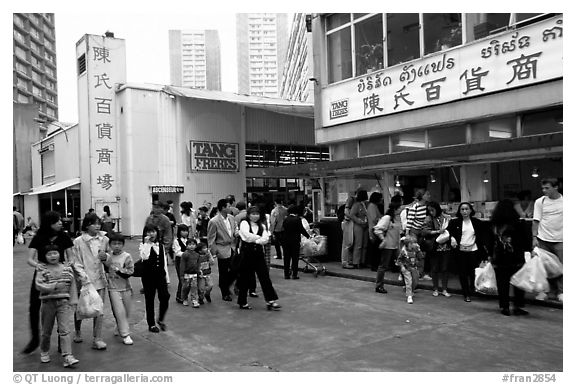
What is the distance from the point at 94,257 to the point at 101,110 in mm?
17080

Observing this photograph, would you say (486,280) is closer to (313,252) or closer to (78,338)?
(313,252)

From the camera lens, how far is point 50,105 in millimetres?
76375

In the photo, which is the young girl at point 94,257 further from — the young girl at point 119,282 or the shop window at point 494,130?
the shop window at point 494,130

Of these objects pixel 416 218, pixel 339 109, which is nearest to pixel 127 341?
pixel 416 218

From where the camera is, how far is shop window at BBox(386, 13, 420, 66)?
37.6ft

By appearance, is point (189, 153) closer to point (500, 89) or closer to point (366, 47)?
point (366, 47)

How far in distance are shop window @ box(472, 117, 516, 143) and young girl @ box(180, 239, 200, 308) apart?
6512mm

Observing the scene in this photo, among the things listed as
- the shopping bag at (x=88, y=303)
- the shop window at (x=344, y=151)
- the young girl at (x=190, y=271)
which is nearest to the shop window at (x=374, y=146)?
the shop window at (x=344, y=151)

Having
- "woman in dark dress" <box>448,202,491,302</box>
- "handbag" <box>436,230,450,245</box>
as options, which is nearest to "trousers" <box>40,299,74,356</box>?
"handbag" <box>436,230,450,245</box>

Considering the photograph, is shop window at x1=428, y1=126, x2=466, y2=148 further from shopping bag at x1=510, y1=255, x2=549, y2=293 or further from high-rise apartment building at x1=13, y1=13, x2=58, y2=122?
high-rise apartment building at x1=13, y1=13, x2=58, y2=122

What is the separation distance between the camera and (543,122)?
30.6 ft

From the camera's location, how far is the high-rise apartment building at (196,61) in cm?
6338

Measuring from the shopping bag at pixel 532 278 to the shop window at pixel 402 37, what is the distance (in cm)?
630
